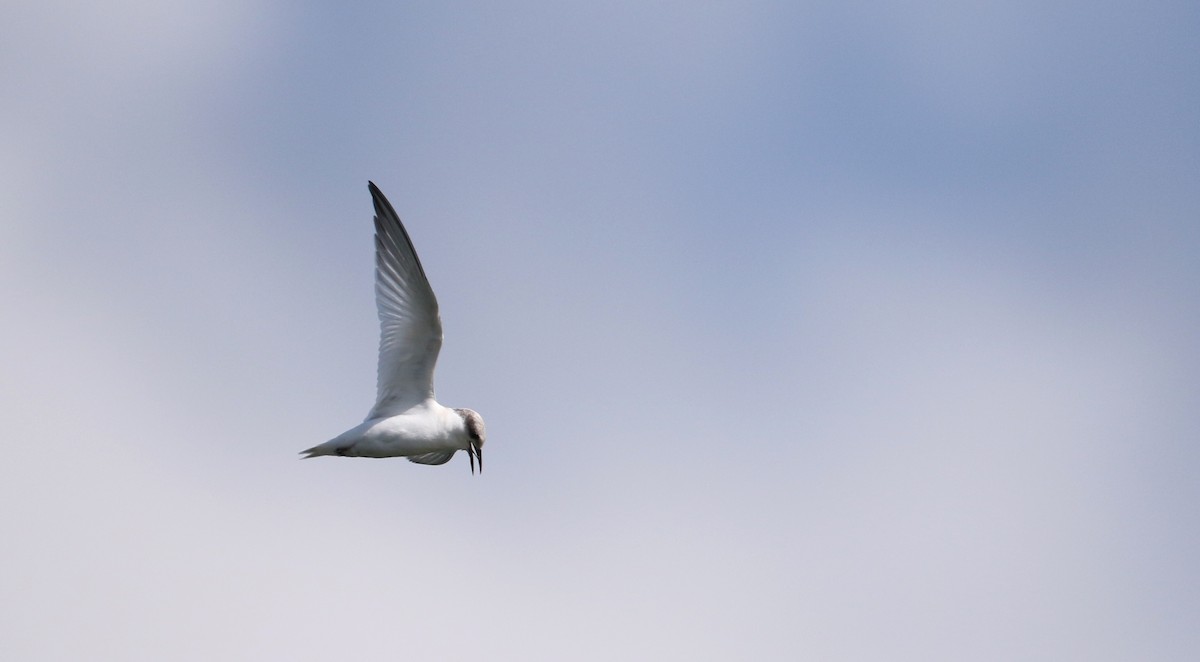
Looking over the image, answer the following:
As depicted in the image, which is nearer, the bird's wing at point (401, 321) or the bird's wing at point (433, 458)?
the bird's wing at point (401, 321)

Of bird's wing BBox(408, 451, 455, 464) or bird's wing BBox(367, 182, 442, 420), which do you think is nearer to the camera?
bird's wing BBox(367, 182, 442, 420)

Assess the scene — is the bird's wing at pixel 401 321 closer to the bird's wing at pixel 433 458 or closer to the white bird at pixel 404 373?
the white bird at pixel 404 373

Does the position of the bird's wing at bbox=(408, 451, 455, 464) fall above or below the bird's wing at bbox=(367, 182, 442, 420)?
below

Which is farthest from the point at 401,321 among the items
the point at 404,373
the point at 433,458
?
the point at 433,458

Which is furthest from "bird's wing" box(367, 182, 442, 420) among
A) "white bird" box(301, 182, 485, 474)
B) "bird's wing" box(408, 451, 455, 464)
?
"bird's wing" box(408, 451, 455, 464)

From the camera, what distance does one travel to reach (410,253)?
60.0ft

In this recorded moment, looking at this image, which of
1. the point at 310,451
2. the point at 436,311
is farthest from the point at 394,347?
the point at 310,451

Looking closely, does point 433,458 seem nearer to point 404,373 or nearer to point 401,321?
point 404,373

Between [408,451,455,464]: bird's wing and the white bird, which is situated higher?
the white bird

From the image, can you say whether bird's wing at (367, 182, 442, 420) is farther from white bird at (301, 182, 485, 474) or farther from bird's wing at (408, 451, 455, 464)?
bird's wing at (408, 451, 455, 464)

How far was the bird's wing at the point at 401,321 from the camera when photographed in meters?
18.5

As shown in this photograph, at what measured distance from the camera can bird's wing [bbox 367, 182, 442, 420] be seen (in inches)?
727

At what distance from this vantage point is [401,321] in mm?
18750

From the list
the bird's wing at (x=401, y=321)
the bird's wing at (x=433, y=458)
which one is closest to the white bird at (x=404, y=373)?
the bird's wing at (x=401, y=321)
